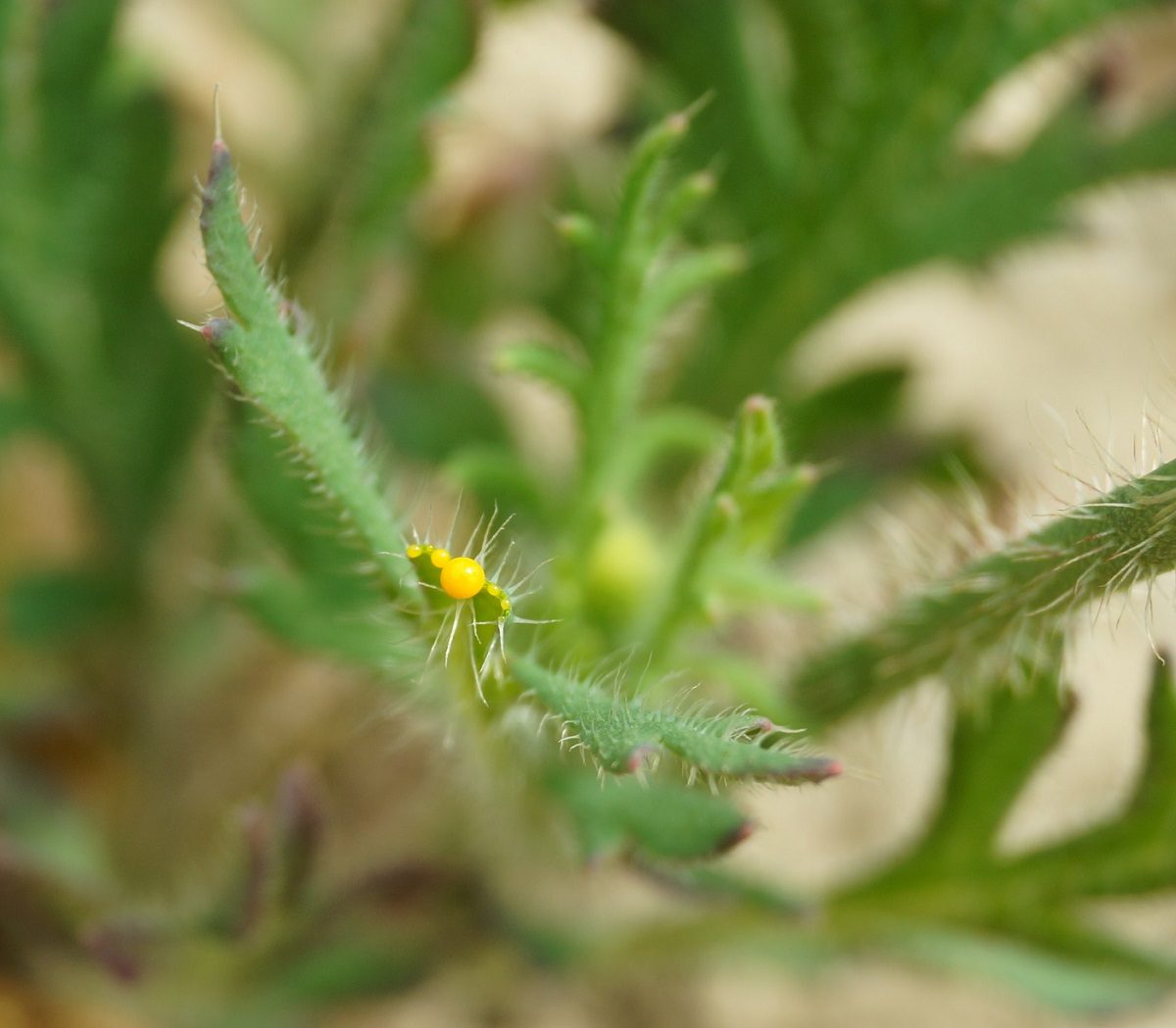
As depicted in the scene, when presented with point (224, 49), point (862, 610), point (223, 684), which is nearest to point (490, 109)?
point (224, 49)

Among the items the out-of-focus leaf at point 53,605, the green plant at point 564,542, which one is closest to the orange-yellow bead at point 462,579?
the green plant at point 564,542

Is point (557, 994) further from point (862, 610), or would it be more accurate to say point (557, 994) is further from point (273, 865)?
point (862, 610)

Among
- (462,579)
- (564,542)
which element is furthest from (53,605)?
(462,579)

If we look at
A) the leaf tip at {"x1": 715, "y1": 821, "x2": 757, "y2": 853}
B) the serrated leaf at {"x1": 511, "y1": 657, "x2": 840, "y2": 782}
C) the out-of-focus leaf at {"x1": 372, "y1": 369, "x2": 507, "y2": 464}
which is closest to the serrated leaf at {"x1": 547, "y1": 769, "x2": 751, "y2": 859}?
the leaf tip at {"x1": 715, "y1": 821, "x2": 757, "y2": 853}

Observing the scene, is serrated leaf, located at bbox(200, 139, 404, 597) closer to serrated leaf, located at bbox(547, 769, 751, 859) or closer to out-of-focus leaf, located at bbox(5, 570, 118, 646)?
serrated leaf, located at bbox(547, 769, 751, 859)

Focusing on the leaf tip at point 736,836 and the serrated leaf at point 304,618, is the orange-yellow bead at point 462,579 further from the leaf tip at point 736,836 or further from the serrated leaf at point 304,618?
the serrated leaf at point 304,618
